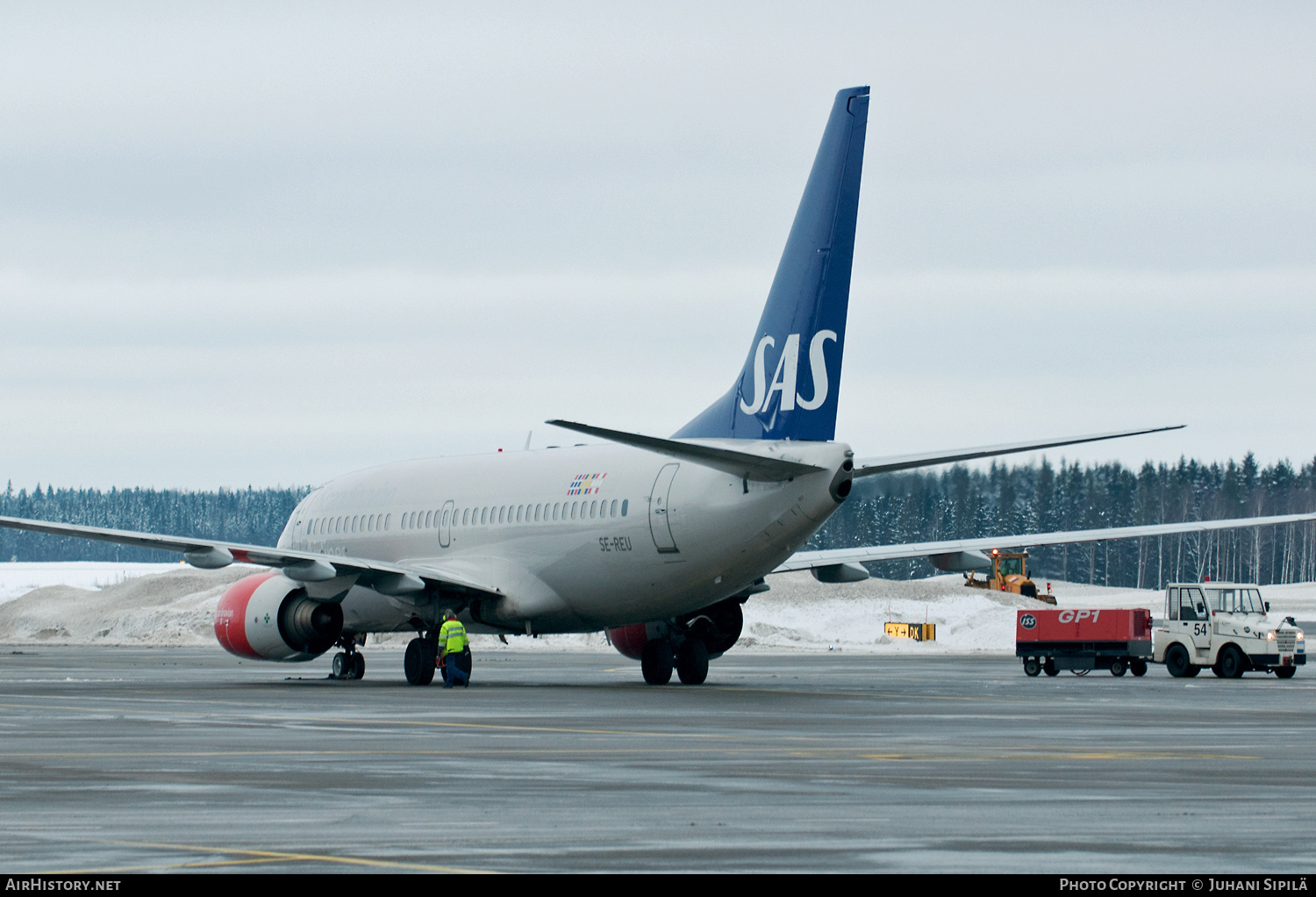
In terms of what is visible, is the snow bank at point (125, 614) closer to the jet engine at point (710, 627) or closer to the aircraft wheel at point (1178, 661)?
the jet engine at point (710, 627)

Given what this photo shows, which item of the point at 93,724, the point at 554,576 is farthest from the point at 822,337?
the point at 93,724

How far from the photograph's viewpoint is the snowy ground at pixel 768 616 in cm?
7762

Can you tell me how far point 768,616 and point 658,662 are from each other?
4370cm

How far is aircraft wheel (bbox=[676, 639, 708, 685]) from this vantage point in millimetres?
38625

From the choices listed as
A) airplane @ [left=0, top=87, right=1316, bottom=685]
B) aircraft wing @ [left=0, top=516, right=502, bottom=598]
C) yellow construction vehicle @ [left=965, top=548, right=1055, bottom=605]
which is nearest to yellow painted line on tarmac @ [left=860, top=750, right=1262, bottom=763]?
airplane @ [left=0, top=87, right=1316, bottom=685]

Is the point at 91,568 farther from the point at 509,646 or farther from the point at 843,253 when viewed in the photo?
the point at 843,253

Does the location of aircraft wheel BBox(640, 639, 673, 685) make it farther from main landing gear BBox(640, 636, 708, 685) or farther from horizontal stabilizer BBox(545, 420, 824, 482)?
horizontal stabilizer BBox(545, 420, 824, 482)

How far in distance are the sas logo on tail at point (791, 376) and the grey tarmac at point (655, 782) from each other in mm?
5144

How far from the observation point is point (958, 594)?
281 ft

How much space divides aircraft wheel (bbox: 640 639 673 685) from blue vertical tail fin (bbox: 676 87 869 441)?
7.26 meters

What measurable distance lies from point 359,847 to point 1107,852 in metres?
4.54

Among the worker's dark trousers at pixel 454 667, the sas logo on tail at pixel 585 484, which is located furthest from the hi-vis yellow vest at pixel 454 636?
the sas logo on tail at pixel 585 484

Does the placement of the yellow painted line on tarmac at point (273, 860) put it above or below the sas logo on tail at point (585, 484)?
below

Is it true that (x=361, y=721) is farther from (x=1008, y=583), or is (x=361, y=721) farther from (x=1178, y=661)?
(x=1008, y=583)
